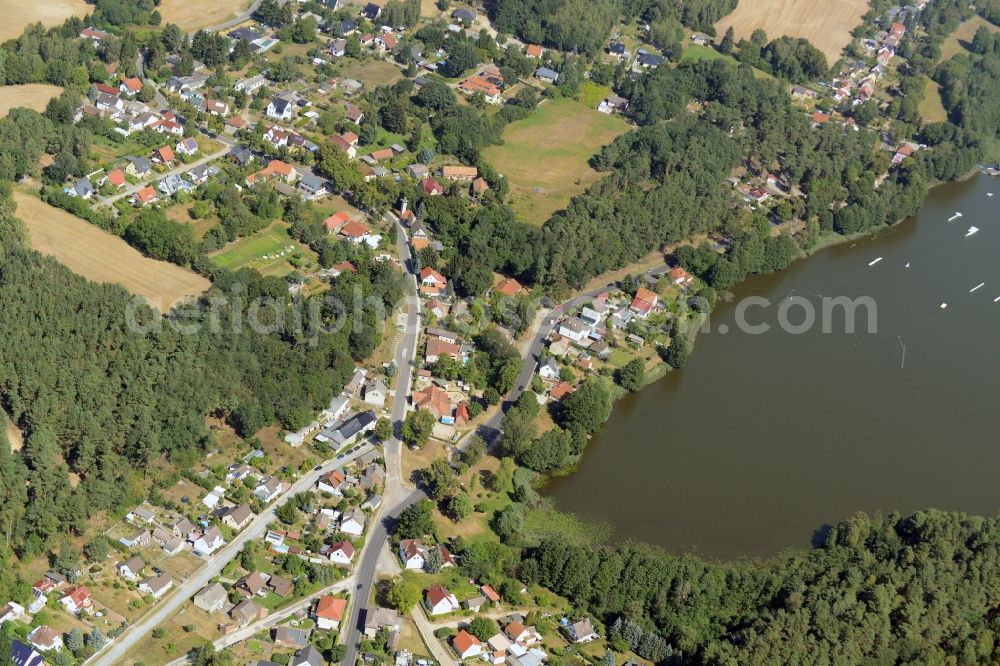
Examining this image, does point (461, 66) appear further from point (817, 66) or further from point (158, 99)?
point (817, 66)

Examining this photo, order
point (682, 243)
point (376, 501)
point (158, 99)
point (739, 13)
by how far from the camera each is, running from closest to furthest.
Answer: point (376, 501) → point (682, 243) → point (158, 99) → point (739, 13)

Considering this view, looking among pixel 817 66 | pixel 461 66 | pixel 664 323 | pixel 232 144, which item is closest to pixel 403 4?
pixel 461 66

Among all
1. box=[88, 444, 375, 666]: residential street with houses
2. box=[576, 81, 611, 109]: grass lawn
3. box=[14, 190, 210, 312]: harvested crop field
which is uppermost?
box=[576, 81, 611, 109]: grass lawn

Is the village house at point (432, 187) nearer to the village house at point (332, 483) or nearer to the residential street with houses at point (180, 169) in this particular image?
the residential street with houses at point (180, 169)

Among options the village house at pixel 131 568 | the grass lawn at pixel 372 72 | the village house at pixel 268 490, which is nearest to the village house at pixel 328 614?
the village house at pixel 268 490

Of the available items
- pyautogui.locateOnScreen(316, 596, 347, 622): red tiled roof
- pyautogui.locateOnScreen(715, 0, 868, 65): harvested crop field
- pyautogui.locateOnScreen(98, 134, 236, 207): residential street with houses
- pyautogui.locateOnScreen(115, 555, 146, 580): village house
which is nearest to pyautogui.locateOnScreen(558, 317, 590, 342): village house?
pyautogui.locateOnScreen(316, 596, 347, 622): red tiled roof

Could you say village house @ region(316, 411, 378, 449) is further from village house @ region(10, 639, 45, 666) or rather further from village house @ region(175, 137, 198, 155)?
village house @ region(175, 137, 198, 155)

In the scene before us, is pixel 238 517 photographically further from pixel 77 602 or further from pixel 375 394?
pixel 375 394
